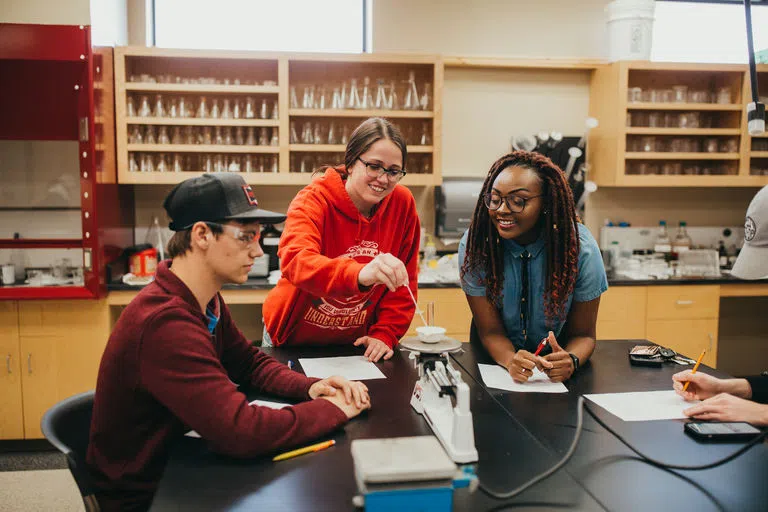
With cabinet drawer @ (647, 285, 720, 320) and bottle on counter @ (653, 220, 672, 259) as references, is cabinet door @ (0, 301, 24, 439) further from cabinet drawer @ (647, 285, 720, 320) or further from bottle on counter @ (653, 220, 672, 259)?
bottle on counter @ (653, 220, 672, 259)

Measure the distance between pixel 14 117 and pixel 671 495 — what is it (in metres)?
3.65

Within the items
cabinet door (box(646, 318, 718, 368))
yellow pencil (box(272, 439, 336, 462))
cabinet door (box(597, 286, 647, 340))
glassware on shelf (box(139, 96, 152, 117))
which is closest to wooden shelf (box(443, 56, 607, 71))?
cabinet door (box(597, 286, 647, 340))

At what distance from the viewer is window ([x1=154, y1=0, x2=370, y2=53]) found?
4.14 meters

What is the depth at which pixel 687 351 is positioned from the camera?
3861 mm

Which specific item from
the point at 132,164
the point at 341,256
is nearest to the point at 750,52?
the point at 341,256

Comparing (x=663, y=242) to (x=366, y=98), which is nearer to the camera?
(x=366, y=98)

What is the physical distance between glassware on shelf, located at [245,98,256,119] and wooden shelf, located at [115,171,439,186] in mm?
347

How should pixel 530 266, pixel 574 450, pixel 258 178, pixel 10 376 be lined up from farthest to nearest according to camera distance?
pixel 258 178 < pixel 10 376 < pixel 530 266 < pixel 574 450

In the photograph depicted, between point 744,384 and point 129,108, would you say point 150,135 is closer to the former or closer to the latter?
point 129,108

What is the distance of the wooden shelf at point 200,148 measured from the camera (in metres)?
3.64

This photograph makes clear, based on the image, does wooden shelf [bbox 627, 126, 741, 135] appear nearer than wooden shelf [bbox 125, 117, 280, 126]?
No

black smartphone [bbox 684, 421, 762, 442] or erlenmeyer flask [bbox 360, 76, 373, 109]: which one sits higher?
erlenmeyer flask [bbox 360, 76, 373, 109]

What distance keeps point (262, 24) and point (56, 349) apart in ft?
7.90

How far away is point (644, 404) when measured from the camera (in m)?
1.61
